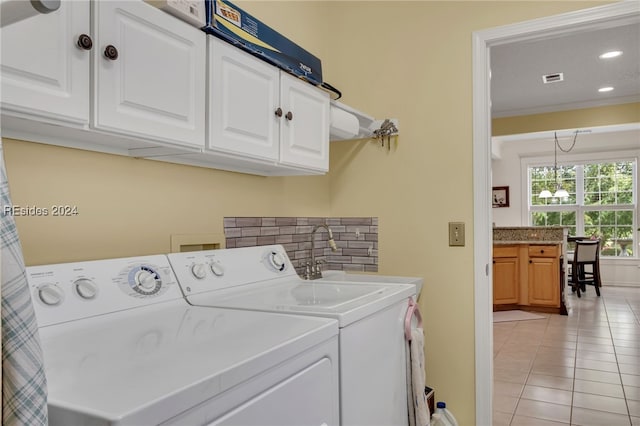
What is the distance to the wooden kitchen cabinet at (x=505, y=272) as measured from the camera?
5.73 m

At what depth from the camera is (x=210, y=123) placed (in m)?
1.43

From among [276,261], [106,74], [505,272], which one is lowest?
[505,272]

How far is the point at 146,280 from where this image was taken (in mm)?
1375

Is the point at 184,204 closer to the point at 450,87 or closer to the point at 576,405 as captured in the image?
the point at 450,87

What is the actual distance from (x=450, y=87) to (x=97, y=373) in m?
2.13

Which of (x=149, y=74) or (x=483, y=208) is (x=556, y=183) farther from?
(x=149, y=74)

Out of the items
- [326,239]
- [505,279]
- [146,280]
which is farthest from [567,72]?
[146,280]

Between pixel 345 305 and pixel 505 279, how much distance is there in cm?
498

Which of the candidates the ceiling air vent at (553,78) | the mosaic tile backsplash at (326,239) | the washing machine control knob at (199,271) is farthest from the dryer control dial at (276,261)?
the ceiling air vent at (553,78)

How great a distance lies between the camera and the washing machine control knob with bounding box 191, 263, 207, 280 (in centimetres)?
154

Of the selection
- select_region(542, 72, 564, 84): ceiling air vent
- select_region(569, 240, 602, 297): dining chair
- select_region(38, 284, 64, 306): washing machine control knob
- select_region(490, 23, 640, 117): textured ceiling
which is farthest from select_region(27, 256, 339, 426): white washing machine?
select_region(569, 240, 602, 297): dining chair

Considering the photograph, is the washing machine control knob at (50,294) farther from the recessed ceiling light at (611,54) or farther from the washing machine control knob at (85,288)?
the recessed ceiling light at (611,54)

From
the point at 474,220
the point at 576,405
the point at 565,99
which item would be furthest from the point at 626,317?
the point at 474,220

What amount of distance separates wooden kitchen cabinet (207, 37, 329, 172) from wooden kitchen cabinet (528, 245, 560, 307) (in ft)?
15.0
